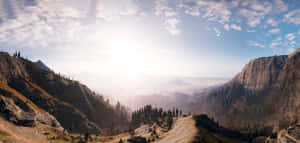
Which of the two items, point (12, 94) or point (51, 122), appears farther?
point (51, 122)

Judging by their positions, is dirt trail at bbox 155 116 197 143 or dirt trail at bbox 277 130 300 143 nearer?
dirt trail at bbox 155 116 197 143

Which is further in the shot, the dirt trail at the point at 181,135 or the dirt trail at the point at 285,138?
the dirt trail at the point at 285,138

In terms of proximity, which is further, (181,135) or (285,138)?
(181,135)

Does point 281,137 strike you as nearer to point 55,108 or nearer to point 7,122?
point 7,122

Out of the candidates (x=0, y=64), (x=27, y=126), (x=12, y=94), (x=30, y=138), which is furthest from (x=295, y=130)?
(x=0, y=64)

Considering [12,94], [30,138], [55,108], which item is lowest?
[55,108]

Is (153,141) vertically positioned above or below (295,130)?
below

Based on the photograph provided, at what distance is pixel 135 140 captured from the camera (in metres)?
97.2

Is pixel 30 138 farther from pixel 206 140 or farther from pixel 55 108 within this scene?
pixel 55 108

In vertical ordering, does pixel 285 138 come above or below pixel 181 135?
above

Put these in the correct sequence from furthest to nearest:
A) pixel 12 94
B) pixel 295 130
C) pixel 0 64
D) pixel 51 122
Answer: pixel 0 64 → pixel 51 122 → pixel 12 94 → pixel 295 130

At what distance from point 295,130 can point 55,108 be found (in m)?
236

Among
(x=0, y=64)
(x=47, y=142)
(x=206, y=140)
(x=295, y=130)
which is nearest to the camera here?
(x=206, y=140)

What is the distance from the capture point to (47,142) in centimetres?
9181
